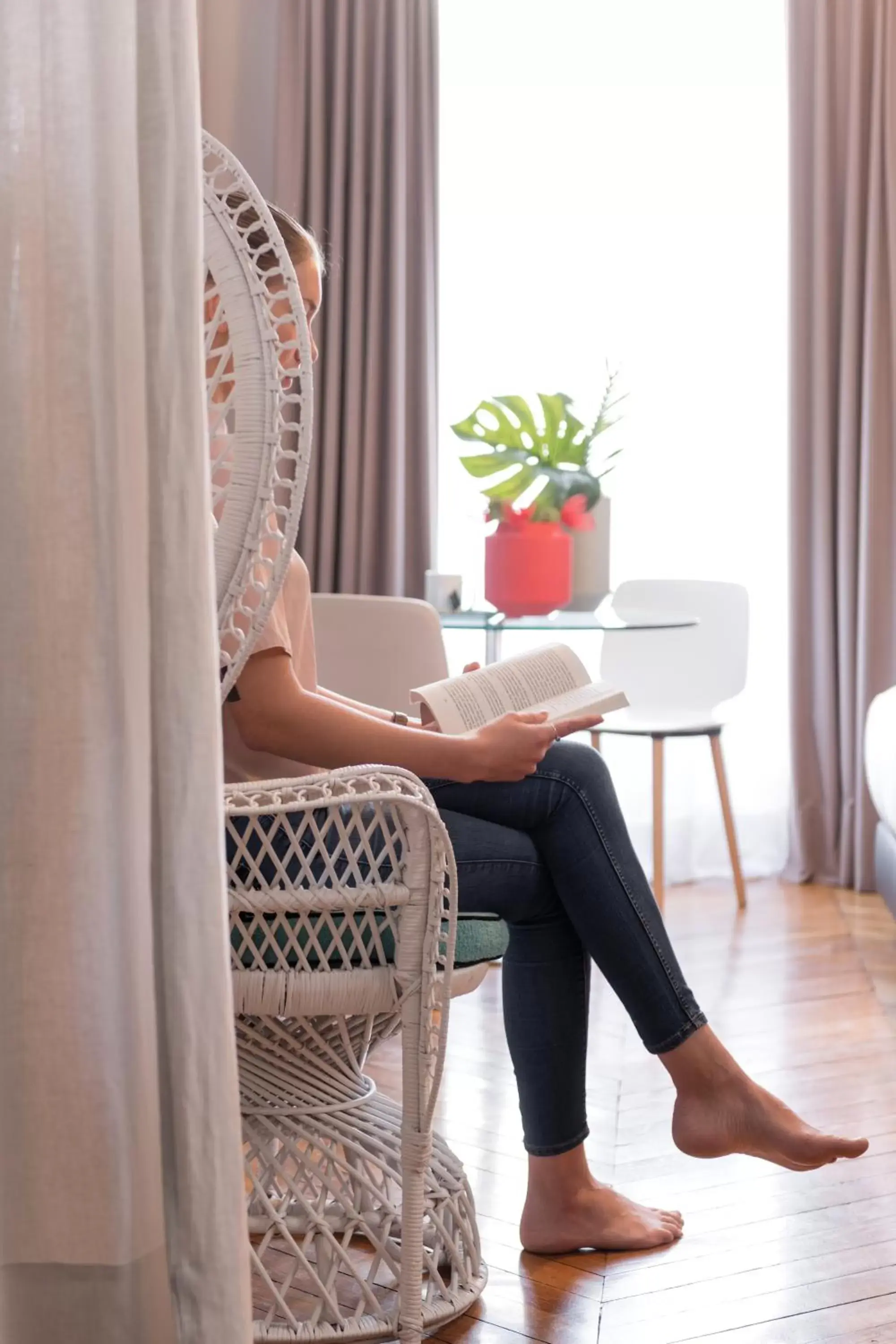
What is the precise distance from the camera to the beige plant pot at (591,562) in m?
2.89

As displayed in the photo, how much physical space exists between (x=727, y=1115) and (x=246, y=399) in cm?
87

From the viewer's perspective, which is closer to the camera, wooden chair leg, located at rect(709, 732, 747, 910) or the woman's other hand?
the woman's other hand

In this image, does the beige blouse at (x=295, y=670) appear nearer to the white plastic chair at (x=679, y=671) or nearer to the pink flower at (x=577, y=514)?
the pink flower at (x=577, y=514)

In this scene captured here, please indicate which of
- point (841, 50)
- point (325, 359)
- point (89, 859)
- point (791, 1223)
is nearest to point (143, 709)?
point (89, 859)

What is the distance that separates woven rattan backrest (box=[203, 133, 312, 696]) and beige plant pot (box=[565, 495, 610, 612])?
1.64 m

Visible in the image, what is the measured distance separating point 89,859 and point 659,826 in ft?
8.46

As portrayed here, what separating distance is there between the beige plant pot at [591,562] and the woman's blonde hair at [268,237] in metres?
1.40

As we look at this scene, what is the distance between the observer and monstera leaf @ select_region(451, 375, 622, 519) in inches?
108

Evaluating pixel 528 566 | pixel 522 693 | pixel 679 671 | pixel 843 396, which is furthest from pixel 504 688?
pixel 843 396

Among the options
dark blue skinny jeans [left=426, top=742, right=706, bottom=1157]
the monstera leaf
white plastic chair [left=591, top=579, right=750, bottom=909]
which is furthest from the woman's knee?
white plastic chair [left=591, top=579, right=750, bottom=909]

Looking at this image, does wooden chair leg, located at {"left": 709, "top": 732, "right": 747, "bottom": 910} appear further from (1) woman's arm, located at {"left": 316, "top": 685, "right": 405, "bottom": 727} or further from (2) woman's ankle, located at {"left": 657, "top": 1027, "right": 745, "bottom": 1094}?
(2) woman's ankle, located at {"left": 657, "top": 1027, "right": 745, "bottom": 1094}

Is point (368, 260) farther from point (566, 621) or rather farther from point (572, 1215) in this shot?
point (572, 1215)

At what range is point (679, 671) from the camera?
12.1 feet

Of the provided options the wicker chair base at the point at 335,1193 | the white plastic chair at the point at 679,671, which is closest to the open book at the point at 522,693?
the wicker chair base at the point at 335,1193
